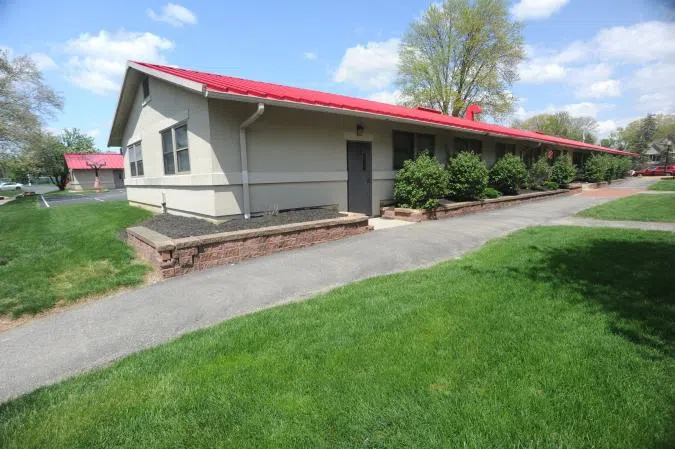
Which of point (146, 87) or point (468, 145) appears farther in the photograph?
point (468, 145)

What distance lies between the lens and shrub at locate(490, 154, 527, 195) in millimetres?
14617

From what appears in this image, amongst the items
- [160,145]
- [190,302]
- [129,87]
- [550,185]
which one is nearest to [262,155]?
[190,302]

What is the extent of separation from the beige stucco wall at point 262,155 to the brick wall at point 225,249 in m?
1.68

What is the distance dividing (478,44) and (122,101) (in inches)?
1160

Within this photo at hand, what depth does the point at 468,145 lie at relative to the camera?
15.1 m

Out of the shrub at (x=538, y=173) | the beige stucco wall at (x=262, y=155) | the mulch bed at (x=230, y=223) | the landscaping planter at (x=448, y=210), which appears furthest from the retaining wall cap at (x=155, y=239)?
the shrub at (x=538, y=173)

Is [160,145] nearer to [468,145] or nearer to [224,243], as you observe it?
[224,243]

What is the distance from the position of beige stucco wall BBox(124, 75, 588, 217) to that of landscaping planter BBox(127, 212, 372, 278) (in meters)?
1.65

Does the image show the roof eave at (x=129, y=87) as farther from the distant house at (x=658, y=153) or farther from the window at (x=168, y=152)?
the distant house at (x=658, y=153)

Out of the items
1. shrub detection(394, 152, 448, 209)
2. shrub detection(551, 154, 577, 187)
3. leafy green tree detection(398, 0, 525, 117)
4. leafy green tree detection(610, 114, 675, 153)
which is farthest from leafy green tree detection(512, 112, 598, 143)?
shrub detection(394, 152, 448, 209)

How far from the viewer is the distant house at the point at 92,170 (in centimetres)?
4262

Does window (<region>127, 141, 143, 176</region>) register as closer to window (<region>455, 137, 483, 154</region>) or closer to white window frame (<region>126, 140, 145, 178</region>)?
white window frame (<region>126, 140, 145, 178</region>)

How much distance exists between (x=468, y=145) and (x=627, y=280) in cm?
1154

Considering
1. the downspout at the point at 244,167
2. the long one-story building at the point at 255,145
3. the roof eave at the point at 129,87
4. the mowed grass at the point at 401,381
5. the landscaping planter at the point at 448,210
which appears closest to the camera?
the mowed grass at the point at 401,381
